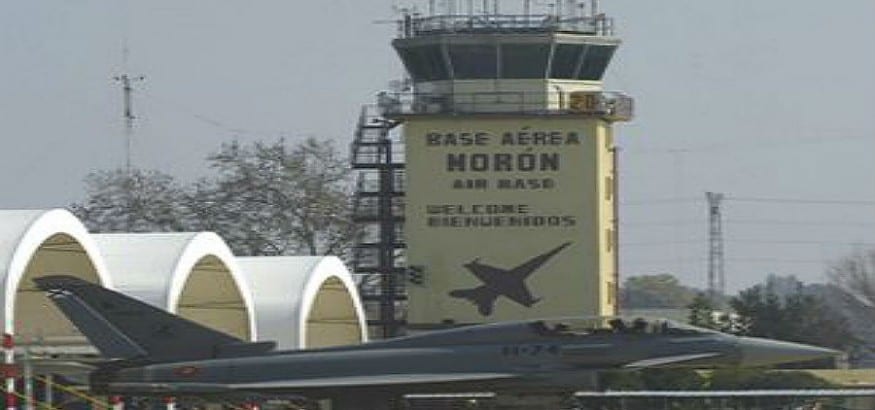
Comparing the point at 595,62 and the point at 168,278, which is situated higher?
the point at 595,62

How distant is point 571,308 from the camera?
63156 mm

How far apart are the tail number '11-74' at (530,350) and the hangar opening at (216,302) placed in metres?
14.7

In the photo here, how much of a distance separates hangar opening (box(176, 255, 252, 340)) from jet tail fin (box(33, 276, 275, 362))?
1294 centimetres

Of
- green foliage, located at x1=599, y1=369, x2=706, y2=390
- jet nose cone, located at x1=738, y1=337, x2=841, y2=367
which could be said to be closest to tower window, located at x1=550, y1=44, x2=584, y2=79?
green foliage, located at x1=599, y1=369, x2=706, y2=390

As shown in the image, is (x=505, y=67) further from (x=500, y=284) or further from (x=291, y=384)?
(x=291, y=384)

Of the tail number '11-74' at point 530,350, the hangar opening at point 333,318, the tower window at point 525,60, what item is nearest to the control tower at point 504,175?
the tower window at point 525,60

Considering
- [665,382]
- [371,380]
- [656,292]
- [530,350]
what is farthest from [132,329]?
[656,292]

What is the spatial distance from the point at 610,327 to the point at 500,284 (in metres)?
31.4

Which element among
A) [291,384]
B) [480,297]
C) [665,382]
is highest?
[480,297]

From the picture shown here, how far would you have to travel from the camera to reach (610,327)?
104ft

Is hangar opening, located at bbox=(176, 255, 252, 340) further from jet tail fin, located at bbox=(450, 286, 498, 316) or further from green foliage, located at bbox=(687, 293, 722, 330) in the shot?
green foliage, located at bbox=(687, 293, 722, 330)

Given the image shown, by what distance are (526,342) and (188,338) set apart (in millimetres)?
5048

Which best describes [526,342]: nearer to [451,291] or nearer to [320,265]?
[320,265]

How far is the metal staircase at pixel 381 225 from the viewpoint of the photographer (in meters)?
65.6
